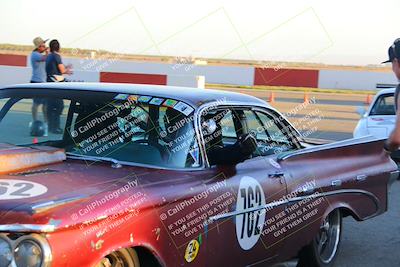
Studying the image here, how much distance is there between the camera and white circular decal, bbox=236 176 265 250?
146 inches

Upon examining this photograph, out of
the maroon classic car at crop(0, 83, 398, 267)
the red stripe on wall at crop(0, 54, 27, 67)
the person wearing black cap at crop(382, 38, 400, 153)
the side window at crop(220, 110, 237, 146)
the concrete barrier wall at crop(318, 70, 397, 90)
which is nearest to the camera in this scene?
the maroon classic car at crop(0, 83, 398, 267)

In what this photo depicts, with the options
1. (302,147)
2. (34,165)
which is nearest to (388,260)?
(302,147)

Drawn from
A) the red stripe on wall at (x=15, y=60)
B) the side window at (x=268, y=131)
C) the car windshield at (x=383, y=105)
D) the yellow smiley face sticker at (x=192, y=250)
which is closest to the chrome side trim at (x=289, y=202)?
the yellow smiley face sticker at (x=192, y=250)

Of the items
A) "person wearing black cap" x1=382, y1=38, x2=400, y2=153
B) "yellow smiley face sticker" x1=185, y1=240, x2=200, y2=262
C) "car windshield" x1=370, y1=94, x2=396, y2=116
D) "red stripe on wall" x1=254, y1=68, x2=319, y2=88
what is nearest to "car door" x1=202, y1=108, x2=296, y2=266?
"yellow smiley face sticker" x1=185, y1=240, x2=200, y2=262

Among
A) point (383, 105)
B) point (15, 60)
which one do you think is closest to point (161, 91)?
point (383, 105)

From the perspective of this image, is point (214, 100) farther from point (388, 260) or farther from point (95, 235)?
point (388, 260)

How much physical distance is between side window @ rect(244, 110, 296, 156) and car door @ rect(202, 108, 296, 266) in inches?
12.8

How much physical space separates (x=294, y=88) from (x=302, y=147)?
2865 cm

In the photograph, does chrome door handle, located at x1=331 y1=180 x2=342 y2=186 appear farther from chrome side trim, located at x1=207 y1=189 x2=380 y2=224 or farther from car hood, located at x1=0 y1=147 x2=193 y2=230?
car hood, located at x1=0 y1=147 x2=193 y2=230

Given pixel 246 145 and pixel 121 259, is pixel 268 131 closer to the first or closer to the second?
pixel 246 145

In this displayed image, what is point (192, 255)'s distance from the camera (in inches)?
130

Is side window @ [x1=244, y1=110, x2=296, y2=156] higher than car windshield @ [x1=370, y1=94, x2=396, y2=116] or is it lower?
A: higher

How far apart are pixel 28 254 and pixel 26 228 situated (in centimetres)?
11

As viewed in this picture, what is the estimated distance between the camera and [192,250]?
3295mm
